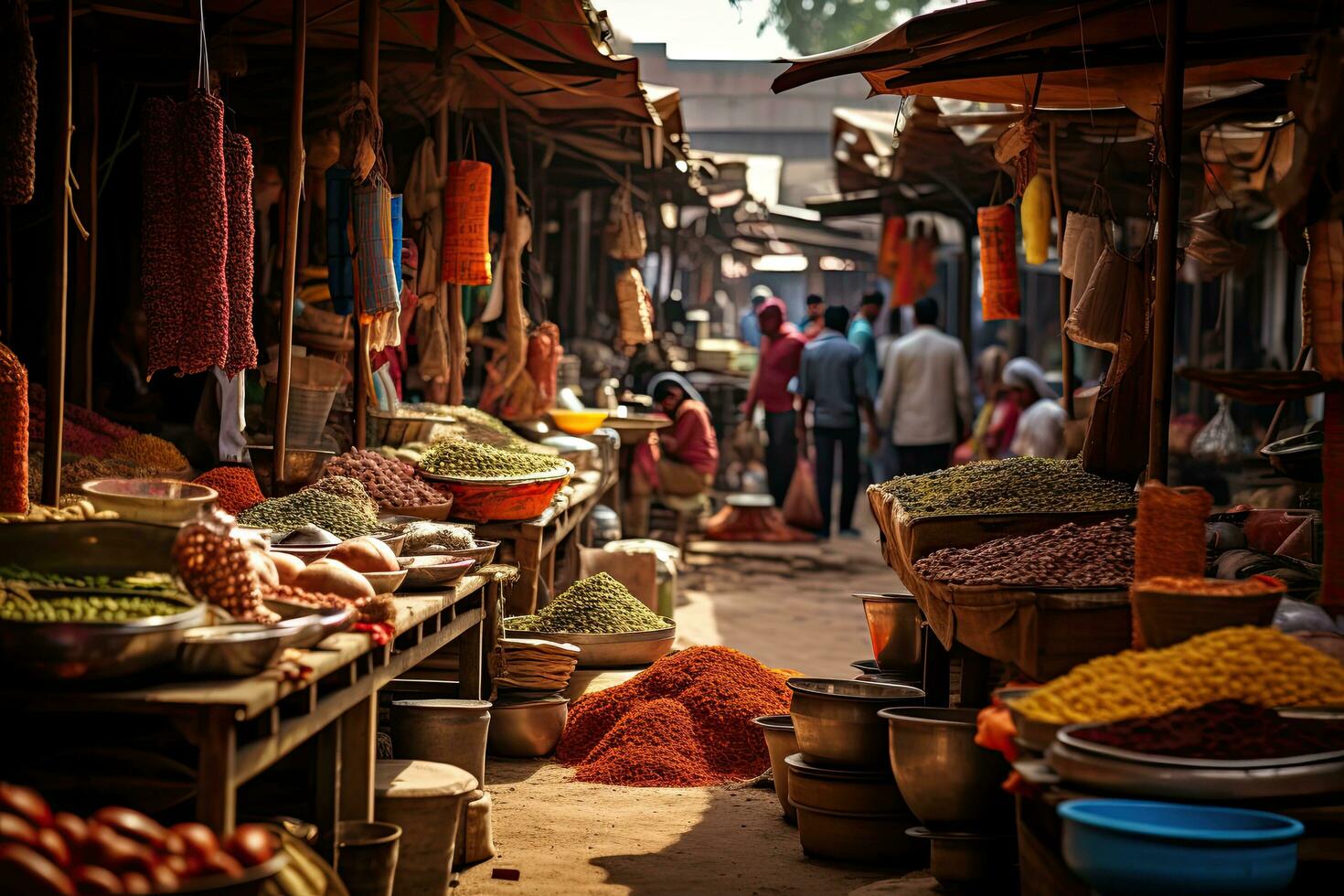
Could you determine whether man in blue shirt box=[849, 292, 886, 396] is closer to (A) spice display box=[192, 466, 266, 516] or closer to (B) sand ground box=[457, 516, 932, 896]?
(A) spice display box=[192, 466, 266, 516]

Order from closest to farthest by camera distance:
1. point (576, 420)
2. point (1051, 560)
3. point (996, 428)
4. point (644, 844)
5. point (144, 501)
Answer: point (144, 501) < point (1051, 560) < point (644, 844) < point (576, 420) < point (996, 428)

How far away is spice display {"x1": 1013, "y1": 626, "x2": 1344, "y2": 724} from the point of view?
3.21m

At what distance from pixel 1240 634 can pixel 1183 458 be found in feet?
36.9

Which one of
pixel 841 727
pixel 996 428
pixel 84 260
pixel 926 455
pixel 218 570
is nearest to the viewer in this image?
pixel 218 570

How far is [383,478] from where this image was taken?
6.13m

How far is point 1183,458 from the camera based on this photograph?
14.0 metres

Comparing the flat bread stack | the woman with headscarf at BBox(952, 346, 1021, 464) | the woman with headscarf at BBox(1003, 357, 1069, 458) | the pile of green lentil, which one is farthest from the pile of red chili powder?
the woman with headscarf at BBox(952, 346, 1021, 464)

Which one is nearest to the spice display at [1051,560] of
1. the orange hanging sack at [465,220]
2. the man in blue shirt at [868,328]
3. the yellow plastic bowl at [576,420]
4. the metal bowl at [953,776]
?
the metal bowl at [953,776]

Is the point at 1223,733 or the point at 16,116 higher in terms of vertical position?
the point at 16,116

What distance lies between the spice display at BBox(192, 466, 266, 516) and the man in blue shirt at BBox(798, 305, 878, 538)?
8.50m

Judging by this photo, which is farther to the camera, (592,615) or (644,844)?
(592,615)

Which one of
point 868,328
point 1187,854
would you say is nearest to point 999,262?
point 1187,854

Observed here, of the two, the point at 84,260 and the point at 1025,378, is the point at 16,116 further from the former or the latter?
the point at 1025,378

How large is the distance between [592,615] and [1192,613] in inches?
141
